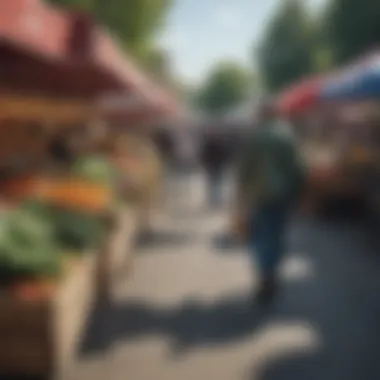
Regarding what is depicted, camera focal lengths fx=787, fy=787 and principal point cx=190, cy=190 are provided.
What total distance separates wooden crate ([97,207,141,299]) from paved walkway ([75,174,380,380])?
18 cm

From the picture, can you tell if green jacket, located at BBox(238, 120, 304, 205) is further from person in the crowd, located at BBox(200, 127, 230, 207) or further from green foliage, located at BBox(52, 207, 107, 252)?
person in the crowd, located at BBox(200, 127, 230, 207)

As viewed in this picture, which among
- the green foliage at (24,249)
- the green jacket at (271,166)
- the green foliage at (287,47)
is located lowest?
the green foliage at (24,249)

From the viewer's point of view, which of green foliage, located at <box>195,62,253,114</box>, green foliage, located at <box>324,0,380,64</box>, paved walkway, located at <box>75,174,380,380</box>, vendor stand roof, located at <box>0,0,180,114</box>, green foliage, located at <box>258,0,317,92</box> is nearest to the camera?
vendor stand roof, located at <box>0,0,180,114</box>

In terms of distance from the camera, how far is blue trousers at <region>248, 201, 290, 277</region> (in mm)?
7930

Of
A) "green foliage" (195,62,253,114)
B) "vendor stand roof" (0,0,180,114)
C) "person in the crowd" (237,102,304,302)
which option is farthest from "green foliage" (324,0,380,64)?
"green foliage" (195,62,253,114)

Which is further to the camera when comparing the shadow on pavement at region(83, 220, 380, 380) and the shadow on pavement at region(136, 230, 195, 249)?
the shadow on pavement at region(136, 230, 195, 249)

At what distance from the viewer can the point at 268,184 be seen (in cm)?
772

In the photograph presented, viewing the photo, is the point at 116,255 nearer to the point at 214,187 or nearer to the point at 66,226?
the point at 66,226

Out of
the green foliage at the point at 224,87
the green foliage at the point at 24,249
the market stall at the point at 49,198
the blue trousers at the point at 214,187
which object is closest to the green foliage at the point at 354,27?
the blue trousers at the point at 214,187

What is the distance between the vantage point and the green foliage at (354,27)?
41.4 m

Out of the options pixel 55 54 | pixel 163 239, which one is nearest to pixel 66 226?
pixel 55 54

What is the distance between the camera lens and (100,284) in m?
7.93

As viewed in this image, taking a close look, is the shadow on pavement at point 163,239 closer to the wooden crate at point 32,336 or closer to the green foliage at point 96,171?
the green foliage at point 96,171

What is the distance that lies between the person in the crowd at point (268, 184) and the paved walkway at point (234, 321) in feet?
1.69
